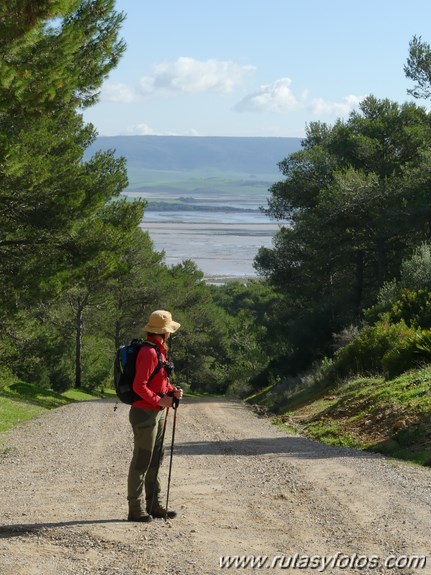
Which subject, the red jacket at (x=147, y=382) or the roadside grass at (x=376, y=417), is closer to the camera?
the red jacket at (x=147, y=382)

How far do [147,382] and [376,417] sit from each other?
10.5 meters

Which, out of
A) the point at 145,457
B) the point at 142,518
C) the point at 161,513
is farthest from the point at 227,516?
the point at 145,457

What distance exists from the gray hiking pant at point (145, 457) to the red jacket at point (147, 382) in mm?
139

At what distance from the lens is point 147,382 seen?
8750mm

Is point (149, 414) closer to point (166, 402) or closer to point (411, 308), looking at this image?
point (166, 402)

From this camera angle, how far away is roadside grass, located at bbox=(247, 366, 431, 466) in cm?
1545

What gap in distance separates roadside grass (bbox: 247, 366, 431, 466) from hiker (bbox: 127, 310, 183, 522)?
5850mm

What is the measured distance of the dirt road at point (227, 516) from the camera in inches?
291

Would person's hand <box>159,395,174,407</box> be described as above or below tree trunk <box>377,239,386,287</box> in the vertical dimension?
below

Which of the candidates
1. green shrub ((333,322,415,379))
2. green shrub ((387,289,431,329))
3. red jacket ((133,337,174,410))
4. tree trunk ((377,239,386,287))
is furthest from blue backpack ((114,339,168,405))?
tree trunk ((377,239,386,287))

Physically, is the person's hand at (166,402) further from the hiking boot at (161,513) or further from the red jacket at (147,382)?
the hiking boot at (161,513)

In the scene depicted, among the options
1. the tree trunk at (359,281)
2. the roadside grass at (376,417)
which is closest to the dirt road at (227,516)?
the roadside grass at (376,417)

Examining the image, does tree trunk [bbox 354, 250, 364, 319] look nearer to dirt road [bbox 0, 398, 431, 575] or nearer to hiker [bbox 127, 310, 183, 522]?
dirt road [bbox 0, 398, 431, 575]

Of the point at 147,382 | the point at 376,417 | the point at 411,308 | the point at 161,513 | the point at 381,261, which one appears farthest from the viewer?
the point at 381,261
